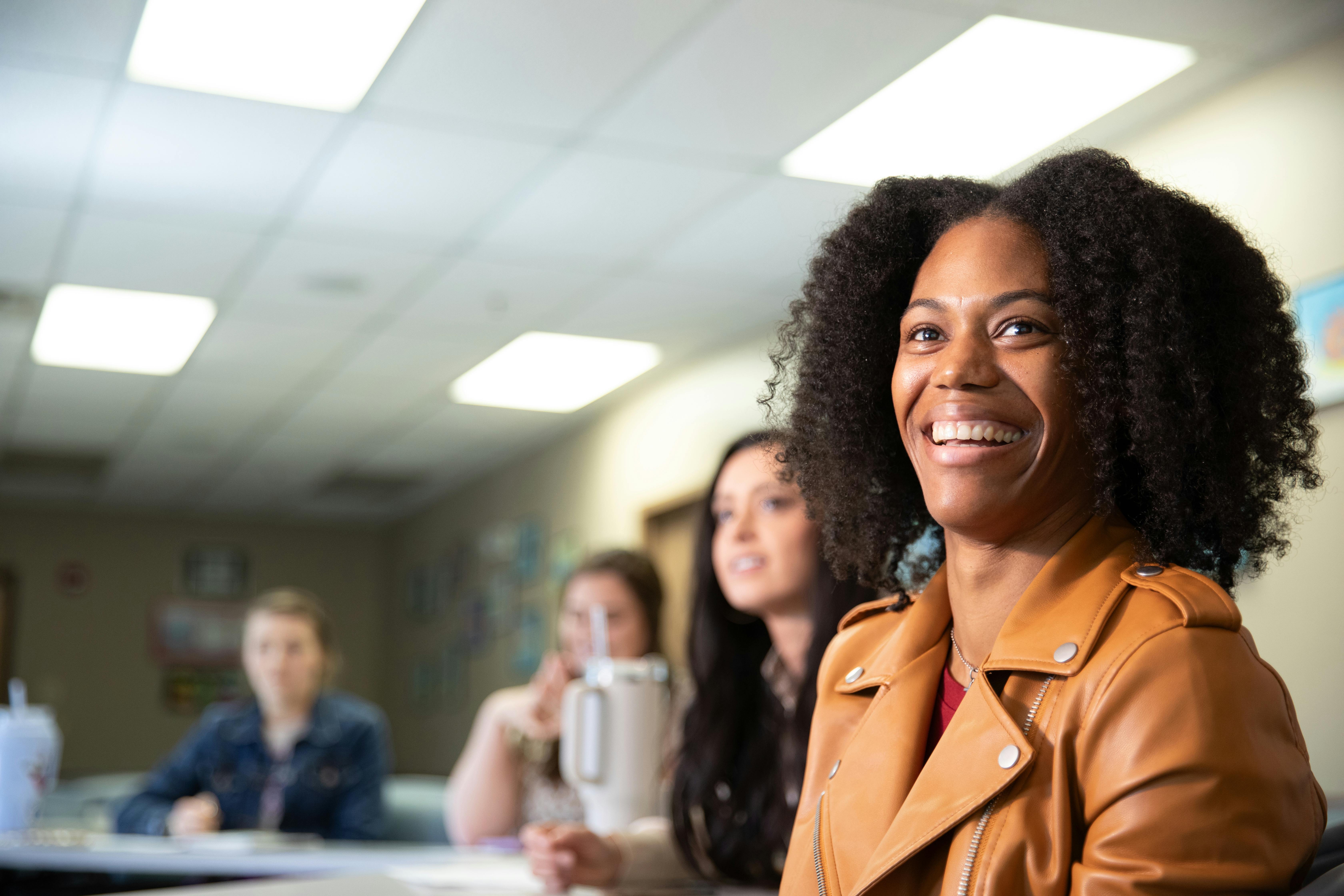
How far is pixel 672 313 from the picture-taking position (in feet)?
16.7

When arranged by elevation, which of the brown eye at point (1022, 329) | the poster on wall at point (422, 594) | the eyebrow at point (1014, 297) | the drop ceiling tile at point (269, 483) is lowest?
the brown eye at point (1022, 329)

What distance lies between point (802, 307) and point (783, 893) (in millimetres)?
555

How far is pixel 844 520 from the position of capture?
47.0 inches

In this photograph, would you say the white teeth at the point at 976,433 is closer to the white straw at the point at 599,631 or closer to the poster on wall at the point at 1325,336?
the white straw at the point at 599,631

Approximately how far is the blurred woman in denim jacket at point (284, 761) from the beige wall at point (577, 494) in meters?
1.70

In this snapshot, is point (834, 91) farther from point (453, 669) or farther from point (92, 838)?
point (453, 669)

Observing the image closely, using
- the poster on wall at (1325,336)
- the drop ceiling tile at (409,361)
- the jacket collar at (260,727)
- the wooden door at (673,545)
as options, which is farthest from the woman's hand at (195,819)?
the wooden door at (673,545)

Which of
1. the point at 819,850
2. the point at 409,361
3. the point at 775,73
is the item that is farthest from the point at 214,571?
the point at 819,850

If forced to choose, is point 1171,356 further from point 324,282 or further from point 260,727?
point 324,282

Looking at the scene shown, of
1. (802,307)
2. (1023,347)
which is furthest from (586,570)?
(1023,347)

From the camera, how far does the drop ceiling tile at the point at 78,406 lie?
230 inches

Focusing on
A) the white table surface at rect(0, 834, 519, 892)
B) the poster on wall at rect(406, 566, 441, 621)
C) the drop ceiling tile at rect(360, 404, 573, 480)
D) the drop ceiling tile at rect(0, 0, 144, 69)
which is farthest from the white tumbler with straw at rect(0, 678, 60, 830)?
the poster on wall at rect(406, 566, 441, 621)

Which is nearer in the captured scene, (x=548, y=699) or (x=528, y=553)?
(x=548, y=699)

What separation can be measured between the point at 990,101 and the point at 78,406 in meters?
5.04
